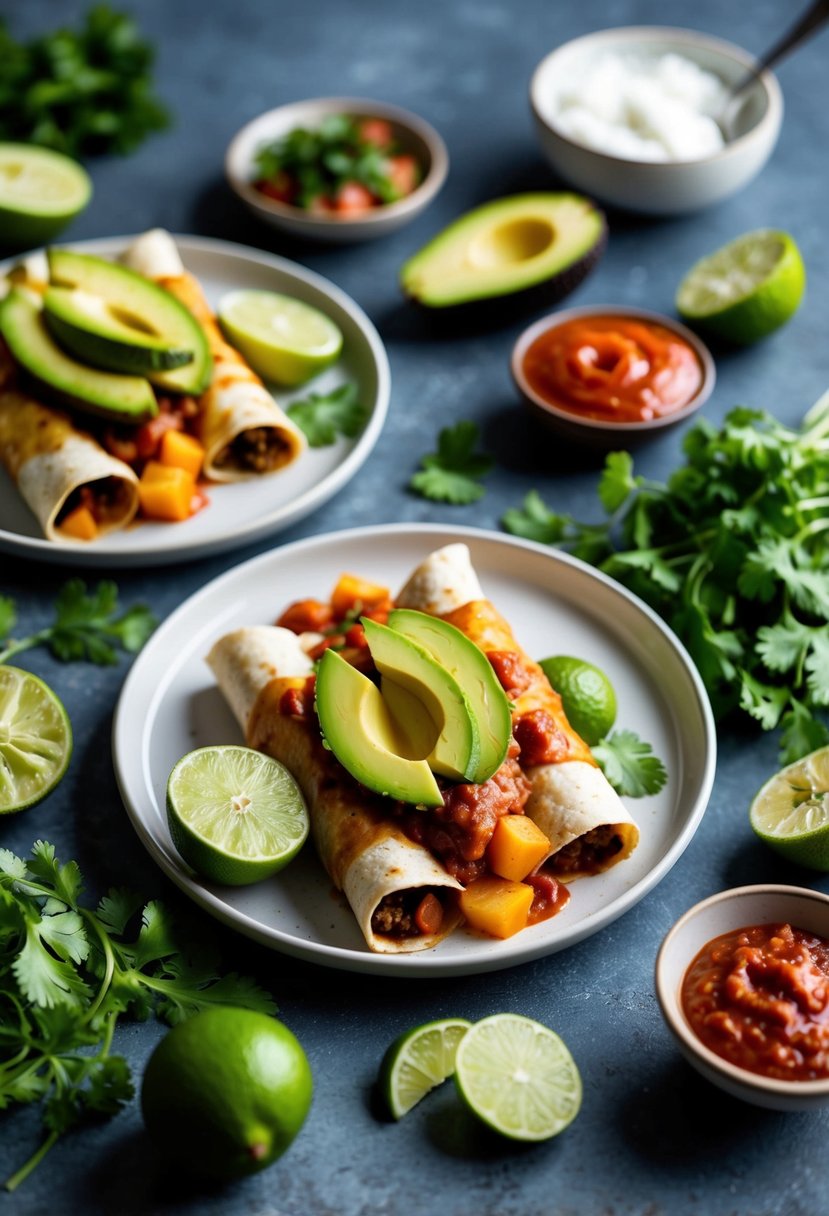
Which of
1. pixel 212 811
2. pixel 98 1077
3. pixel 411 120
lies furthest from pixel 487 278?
pixel 98 1077

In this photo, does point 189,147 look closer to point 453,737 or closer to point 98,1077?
point 453,737

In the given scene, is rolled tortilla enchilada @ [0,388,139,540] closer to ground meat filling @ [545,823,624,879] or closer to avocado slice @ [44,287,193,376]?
avocado slice @ [44,287,193,376]

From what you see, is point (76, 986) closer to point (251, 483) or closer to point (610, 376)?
point (251, 483)

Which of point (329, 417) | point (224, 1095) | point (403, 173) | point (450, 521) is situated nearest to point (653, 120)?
point (403, 173)

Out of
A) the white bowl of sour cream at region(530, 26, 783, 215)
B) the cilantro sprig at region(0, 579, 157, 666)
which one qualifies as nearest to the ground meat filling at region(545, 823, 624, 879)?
the cilantro sprig at region(0, 579, 157, 666)

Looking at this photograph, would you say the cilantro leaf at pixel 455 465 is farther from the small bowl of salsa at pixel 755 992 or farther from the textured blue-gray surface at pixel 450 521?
the small bowl of salsa at pixel 755 992

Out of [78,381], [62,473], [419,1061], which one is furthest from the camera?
[78,381]

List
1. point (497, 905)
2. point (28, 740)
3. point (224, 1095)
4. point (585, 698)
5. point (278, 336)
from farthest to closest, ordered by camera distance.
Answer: point (278, 336) < point (585, 698) < point (28, 740) < point (497, 905) < point (224, 1095)
